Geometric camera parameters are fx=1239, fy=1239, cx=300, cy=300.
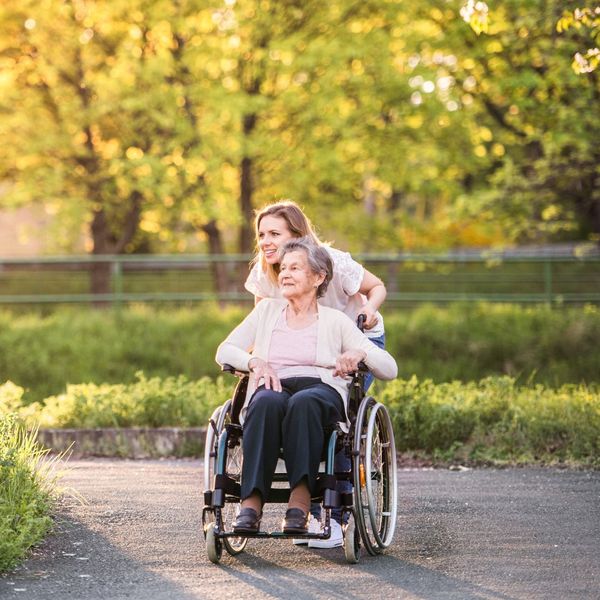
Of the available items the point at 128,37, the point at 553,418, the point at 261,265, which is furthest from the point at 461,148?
the point at 261,265

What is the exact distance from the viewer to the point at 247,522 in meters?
5.09

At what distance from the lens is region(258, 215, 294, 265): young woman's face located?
597 cm

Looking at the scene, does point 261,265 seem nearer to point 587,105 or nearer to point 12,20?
point 587,105

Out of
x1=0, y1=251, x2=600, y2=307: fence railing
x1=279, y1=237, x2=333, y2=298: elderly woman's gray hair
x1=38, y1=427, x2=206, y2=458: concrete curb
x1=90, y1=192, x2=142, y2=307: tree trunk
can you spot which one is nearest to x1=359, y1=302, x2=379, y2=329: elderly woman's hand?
x1=279, y1=237, x2=333, y2=298: elderly woman's gray hair

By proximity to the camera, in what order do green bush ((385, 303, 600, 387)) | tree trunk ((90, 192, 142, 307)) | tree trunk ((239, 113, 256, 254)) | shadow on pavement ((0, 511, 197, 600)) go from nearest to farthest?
shadow on pavement ((0, 511, 197, 600))
green bush ((385, 303, 600, 387))
tree trunk ((239, 113, 256, 254))
tree trunk ((90, 192, 142, 307))

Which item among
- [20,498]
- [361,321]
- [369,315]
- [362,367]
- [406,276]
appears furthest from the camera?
[406,276]

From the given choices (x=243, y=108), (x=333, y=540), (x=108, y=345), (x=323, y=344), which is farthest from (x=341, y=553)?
(x=243, y=108)

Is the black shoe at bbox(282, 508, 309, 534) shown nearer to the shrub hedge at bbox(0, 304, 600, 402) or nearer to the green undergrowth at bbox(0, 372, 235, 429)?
the green undergrowth at bbox(0, 372, 235, 429)

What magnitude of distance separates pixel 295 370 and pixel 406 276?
1421cm

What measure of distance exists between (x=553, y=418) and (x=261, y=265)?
356cm

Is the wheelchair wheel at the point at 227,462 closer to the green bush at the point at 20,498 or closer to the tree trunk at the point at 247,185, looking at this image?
the green bush at the point at 20,498

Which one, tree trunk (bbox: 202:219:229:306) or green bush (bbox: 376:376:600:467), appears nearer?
green bush (bbox: 376:376:600:467)

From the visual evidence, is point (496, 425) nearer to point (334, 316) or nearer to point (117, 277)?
point (334, 316)

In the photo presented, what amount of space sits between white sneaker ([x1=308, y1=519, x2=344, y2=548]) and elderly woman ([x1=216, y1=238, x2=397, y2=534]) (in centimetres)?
16
